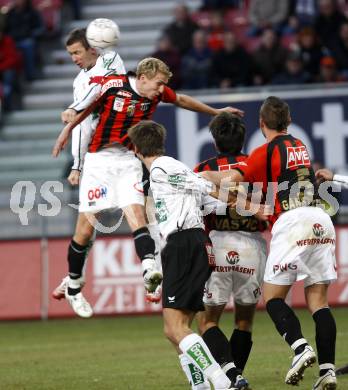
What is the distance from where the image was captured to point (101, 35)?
985 cm

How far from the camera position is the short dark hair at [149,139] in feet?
27.9

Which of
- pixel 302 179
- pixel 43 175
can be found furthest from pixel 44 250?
pixel 302 179

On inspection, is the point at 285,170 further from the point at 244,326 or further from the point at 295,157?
the point at 244,326

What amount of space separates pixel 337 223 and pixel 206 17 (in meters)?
6.31

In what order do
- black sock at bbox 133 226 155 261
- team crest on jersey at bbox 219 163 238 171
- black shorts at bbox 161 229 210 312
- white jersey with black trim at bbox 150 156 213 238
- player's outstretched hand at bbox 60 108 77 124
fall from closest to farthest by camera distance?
1. black shorts at bbox 161 229 210 312
2. white jersey with black trim at bbox 150 156 213 238
3. team crest on jersey at bbox 219 163 238 171
4. player's outstretched hand at bbox 60 108 77 124
5. black sock at bbox 133 226 155 261

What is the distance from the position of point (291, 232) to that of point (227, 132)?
999mm

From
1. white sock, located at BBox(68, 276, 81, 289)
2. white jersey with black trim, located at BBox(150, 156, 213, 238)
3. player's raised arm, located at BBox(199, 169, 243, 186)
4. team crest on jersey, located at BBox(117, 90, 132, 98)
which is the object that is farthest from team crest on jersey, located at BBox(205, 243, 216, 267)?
white sock, located at BBox(68, 276, 81, 289)

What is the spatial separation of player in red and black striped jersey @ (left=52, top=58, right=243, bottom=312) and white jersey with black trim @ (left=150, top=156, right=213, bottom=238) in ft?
3.55

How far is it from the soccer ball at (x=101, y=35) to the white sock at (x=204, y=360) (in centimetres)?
312

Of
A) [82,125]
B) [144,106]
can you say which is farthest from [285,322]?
[82,125]

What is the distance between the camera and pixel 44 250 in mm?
16344

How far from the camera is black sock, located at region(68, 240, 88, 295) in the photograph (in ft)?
33.5

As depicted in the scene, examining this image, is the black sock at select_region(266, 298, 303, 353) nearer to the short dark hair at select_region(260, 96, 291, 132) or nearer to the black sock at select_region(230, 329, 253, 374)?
the black sock at select_region(230, 329, 253, 374)

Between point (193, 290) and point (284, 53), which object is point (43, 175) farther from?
point (193, 290)
